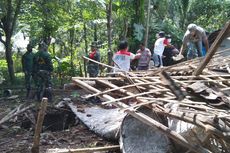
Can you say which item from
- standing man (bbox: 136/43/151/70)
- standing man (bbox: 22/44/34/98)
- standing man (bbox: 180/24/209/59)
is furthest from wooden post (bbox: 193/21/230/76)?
standing man (bbox: 22/44/34/98)

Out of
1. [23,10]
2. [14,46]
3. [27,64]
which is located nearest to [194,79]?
[27,64]

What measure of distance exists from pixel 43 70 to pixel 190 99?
7194 mm

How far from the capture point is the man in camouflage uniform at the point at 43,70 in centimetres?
1075

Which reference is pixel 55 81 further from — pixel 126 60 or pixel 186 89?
pixel 186 89

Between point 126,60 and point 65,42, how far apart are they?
41.8 ft

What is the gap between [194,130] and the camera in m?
4.38

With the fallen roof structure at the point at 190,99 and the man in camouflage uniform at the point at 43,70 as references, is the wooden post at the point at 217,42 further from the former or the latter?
A: the man in camouflage uniform at the point at 43,70

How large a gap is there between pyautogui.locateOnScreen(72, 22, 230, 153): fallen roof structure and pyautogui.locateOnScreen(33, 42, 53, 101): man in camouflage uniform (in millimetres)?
5193

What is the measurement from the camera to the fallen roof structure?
3779 millimetres

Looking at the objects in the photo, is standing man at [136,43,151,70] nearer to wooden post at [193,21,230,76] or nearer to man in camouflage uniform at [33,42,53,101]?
man in camouflage uniform at [33,42,53,101]

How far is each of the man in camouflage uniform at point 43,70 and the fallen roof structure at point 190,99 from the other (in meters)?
5.19

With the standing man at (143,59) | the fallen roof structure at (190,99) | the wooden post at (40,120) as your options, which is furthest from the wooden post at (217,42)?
the standing man at (143,59)

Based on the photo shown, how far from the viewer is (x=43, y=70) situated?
11.0 meters

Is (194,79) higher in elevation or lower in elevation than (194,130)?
higher
